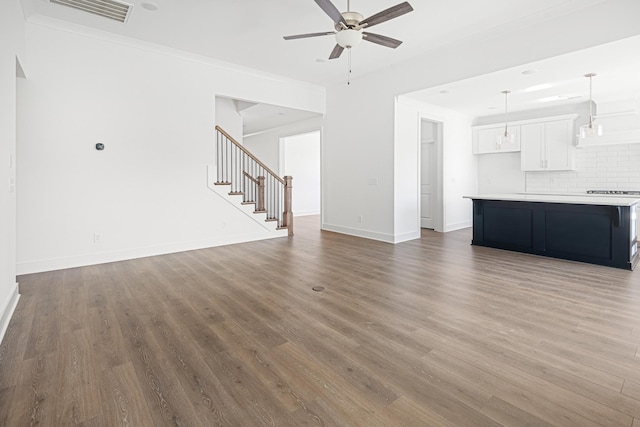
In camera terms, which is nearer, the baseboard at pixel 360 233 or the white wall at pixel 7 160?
the white wall at pixel 7 160

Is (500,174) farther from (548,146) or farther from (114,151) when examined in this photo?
(114,151)

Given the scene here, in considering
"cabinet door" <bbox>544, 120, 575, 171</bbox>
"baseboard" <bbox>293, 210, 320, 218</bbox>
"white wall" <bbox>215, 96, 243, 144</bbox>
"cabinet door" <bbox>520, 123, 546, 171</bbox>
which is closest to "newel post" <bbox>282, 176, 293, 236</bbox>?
"white wall" <bbox>215, 96, 243, 144</bbox>

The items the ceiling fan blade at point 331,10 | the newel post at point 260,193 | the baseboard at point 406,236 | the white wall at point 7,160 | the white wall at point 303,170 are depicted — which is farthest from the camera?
the white wall at point 303,170

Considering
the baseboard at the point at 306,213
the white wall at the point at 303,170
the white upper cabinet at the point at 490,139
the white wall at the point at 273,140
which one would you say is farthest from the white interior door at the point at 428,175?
the baseboard at the point at 306,213

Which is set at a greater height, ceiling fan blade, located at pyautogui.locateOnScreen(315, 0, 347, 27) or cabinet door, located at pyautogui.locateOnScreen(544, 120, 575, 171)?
ceiling fan blade, located at pyautogui.locateOnScreen(315, 0, 347, 27)

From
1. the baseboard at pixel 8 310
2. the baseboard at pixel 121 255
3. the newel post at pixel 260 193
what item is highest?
the newel post at pixel 260 193

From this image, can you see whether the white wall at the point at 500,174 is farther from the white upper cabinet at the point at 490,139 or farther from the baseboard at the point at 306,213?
the baseboard at the point at 306,213

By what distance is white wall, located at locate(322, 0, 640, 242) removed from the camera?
388 centimetres

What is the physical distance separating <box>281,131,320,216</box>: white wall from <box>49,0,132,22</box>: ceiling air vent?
271 inches

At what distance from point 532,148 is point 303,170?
6845mm

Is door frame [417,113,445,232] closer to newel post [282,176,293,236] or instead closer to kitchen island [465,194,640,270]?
kitchen island [465,194,640,270]

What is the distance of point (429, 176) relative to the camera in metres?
8.02

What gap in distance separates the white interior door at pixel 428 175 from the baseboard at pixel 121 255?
13.3 feet

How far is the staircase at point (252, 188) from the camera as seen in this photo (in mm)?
6079
